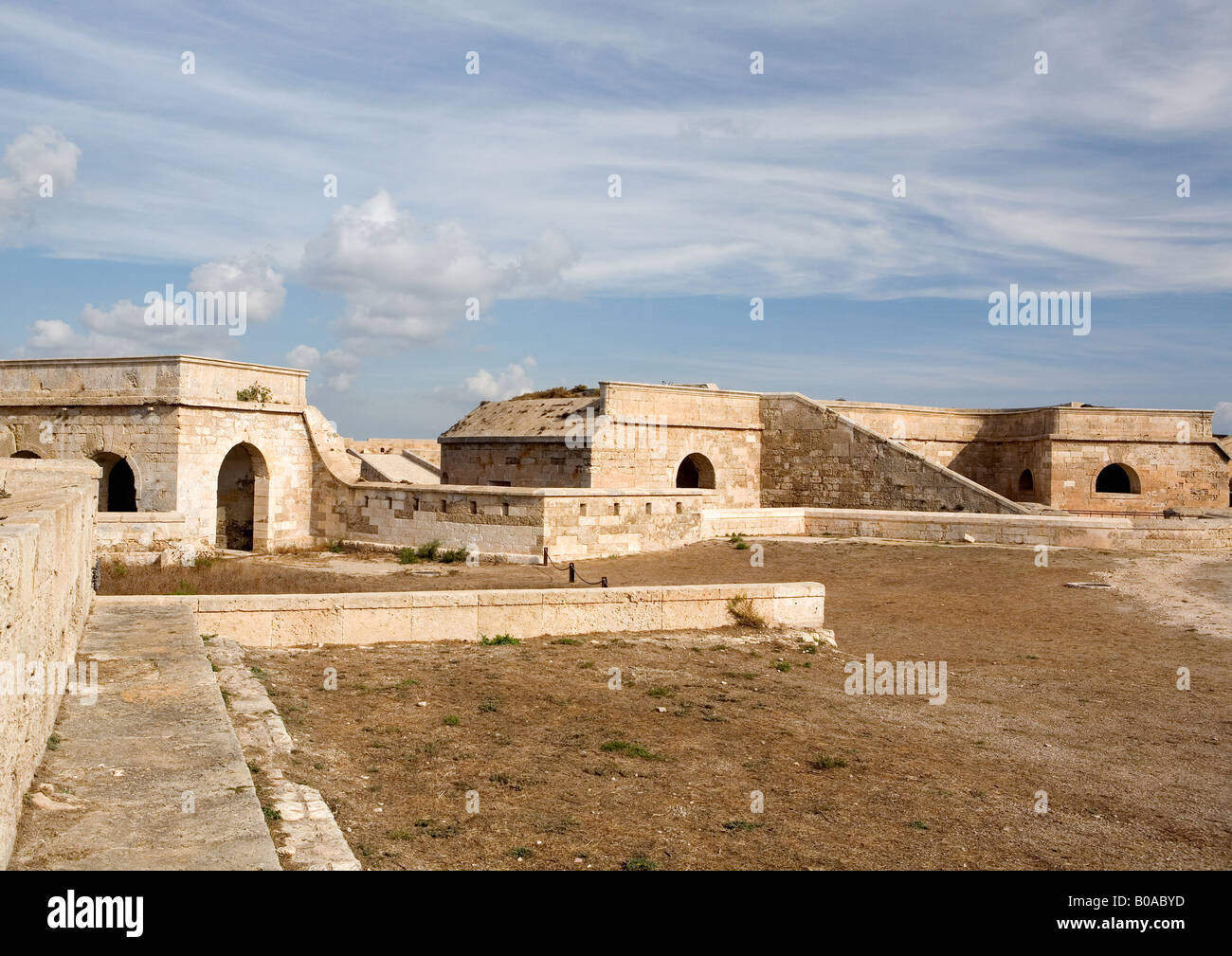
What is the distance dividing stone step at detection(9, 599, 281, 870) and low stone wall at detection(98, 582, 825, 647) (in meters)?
2.43

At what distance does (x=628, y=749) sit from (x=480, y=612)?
11.2 ft

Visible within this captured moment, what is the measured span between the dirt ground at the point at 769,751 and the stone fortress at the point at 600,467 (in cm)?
704

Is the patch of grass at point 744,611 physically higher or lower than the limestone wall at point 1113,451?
lower

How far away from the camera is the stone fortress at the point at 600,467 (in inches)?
677

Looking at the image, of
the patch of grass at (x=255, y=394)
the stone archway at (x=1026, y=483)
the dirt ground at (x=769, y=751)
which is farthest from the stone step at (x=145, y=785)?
the stone archway at (x=1026, y=483)

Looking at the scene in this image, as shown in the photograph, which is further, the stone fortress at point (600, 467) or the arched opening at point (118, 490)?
the arched opening at point (118, 490)

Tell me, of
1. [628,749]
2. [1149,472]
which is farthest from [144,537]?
[1149,472]

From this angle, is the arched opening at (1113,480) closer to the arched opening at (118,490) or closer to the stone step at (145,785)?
the arched opening at (118,490)

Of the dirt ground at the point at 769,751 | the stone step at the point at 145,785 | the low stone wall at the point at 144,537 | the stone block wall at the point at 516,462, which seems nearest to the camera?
the stone step at the point at 145,785

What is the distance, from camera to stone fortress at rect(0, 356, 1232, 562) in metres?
17.2

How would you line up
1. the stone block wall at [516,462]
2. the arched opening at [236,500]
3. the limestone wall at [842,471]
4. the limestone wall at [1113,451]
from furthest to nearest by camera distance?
the limestone wall at [1113,451] < the stone block wall at [516,462] < the limestone wall at [842,471] < the arched opening at [236,500]

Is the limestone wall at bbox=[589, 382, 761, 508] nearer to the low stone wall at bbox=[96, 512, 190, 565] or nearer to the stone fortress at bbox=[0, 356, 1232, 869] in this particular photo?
the stone fortress at bbox=[0, 356, 1232, 869]

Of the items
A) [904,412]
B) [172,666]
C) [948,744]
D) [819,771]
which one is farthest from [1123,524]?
[172,666]
